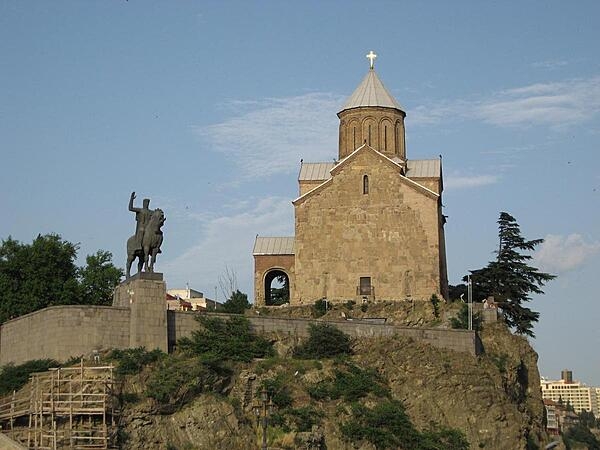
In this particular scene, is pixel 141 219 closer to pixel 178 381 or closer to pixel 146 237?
pixel 146 237

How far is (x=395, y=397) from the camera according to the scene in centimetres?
4472

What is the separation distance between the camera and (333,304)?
2173 inches

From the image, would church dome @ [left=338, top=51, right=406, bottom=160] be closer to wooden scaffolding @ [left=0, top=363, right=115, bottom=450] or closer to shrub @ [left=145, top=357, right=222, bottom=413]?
shrub @ [left=145, top=357, right=222, bottom=413]

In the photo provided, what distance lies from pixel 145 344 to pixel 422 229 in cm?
1704

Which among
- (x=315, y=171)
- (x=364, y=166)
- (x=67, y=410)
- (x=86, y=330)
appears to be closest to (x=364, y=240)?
(x=364, y=166)

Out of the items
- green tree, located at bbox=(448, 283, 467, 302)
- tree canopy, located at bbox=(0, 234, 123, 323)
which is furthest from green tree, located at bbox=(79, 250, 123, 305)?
green tree, located at bbox=(448, 283, 467, 302)

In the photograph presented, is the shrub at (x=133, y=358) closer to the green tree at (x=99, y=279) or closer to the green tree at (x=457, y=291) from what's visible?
the green tree at (x=99, y=279)

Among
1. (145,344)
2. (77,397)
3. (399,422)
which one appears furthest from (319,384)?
(77,397)

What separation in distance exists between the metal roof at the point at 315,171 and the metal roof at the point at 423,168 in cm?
373

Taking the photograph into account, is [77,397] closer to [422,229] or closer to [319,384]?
[319,384]

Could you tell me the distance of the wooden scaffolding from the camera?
37.8 meters

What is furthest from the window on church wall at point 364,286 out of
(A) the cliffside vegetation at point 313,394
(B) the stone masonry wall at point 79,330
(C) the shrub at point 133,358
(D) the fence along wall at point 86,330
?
(B) the stone masonry wall at point 79,330

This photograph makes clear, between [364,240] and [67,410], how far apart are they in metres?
20.6

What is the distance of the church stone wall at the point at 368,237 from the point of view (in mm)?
55094
